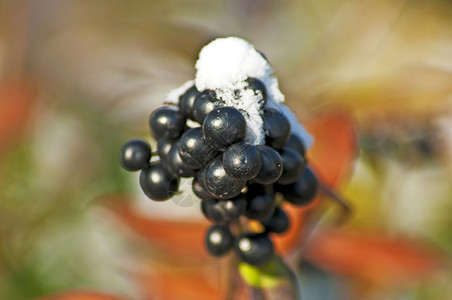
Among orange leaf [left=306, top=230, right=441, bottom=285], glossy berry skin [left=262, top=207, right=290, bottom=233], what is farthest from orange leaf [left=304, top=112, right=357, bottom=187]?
glossy berry skin [left=262, top=207, right=290, bottom=233]

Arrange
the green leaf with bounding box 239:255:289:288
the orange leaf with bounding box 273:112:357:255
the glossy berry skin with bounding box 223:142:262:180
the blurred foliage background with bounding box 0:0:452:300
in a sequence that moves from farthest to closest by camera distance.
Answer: the blurred foliage background with bounding box 0:0:452:300 < the orange leaf with bounding box 273:112:357:255 < the green leaf with bounding box 239:255:289:288 < the glossy berry skin with bounding box 223:142:262:180

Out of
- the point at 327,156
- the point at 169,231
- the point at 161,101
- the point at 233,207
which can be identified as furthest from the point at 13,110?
the point at 233,207

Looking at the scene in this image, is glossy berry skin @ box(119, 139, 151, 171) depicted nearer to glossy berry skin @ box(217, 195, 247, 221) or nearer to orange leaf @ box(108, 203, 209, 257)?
glossy berry skin @ box(217, 195, 247, 221)

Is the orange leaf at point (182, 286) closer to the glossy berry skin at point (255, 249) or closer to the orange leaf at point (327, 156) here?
the orange leaf at point (327, 156)

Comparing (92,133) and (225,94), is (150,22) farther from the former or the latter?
(225,94)

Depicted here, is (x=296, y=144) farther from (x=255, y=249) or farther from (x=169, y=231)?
(x=169, y=231)
